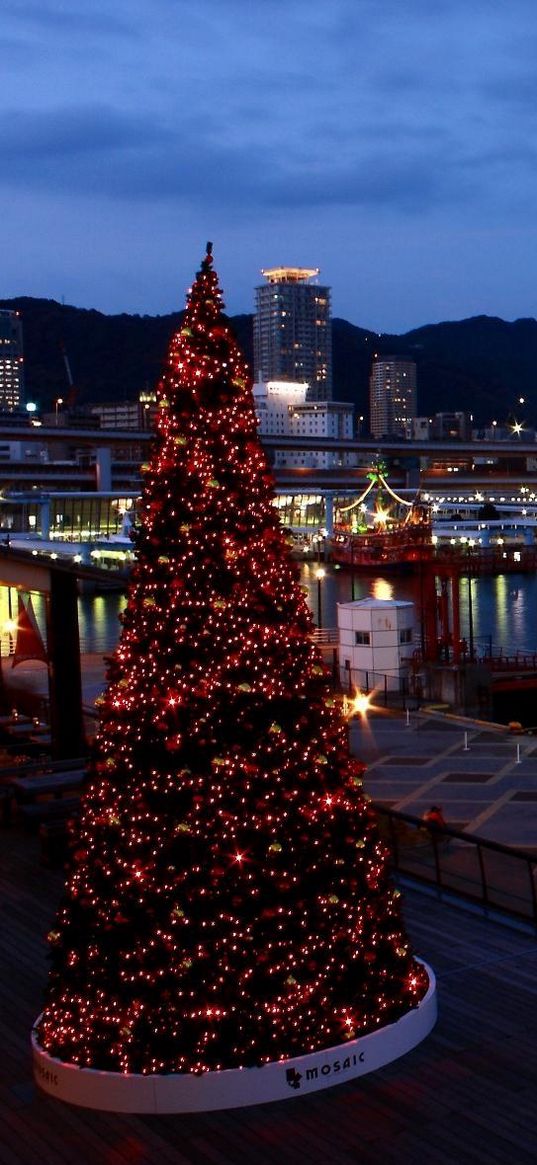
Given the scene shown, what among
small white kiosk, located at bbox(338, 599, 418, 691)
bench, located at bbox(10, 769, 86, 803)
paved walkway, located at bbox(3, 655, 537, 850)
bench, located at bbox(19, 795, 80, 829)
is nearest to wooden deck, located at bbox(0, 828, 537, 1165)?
bench, located at bbox(19, 795, 80, 829)

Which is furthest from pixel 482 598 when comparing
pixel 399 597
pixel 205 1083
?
pixel 205 1083

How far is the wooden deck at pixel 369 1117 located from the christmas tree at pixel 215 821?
212 mm

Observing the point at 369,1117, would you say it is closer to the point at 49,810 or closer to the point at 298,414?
the point at 49,810

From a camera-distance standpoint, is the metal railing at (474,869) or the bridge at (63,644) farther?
the bridge at (63,644)

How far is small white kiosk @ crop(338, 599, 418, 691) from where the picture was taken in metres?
24.2

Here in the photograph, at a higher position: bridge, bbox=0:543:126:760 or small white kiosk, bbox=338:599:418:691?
bridge, bbox=0:543:126:760

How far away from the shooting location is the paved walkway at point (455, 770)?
42.8 ft

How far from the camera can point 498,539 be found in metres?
85.9

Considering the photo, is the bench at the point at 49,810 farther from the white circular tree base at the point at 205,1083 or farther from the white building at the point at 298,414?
the white building at the point at 298,414

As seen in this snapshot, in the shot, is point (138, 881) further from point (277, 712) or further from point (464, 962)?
point (464, 962)

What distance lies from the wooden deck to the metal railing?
1.48 meters

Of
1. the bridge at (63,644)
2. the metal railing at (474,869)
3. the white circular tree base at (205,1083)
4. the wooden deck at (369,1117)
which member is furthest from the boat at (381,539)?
the white circular tree base at (205,1083)

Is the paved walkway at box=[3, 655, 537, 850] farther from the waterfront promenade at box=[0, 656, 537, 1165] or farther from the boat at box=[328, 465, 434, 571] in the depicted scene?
the boat at box=[328, 465, 434, 571]

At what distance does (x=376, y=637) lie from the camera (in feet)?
79.5
